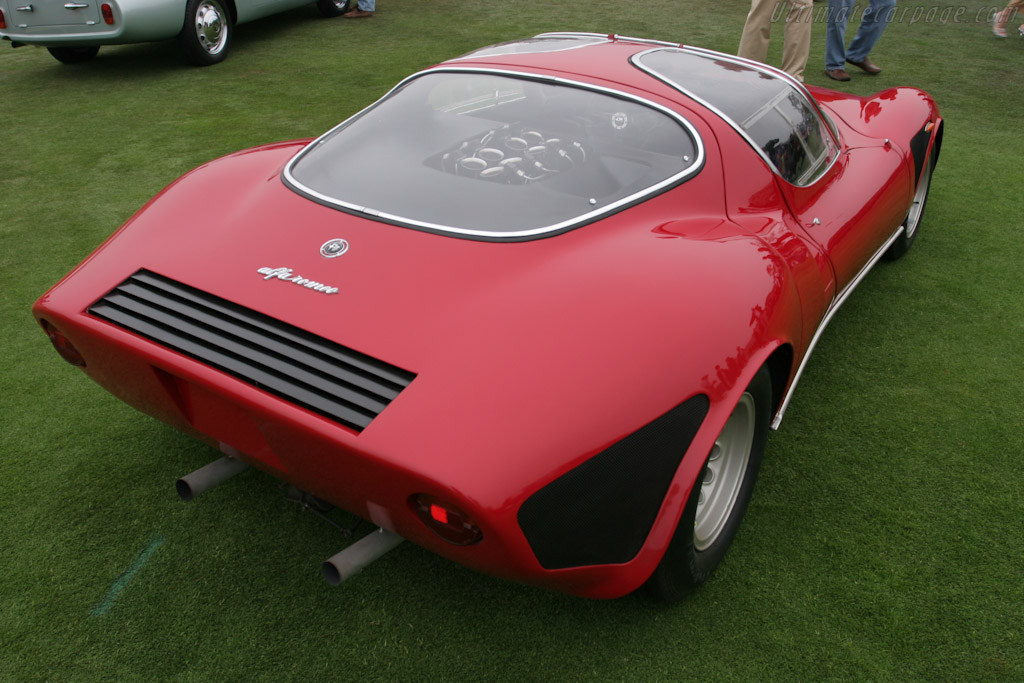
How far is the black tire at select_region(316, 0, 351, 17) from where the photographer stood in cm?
876

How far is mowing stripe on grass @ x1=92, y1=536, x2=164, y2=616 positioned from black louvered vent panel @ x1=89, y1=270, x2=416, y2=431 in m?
0.71

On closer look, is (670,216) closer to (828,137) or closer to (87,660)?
(828,137)

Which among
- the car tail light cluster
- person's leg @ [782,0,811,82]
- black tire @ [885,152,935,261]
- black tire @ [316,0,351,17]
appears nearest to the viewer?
the car tail light cluster

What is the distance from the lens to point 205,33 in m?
7.01

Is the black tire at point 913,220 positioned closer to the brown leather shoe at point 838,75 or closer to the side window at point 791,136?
→ the side window at point 791,136

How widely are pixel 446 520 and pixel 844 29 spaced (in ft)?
21.3

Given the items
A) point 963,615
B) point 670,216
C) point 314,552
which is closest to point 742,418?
point 670,216

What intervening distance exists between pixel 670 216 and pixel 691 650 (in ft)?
3.88

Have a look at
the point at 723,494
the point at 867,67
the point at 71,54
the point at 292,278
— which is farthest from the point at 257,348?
the point at 71,54

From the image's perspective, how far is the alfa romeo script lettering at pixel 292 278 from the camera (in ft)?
6.03

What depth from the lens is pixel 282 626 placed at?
1.97m

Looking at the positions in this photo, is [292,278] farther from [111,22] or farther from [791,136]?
[111,22]

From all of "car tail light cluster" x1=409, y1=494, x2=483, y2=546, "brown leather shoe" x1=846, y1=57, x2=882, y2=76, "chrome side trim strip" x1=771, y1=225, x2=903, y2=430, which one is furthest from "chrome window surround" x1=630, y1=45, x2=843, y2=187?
"brown leather shoe" x1=846, y1=57, x2=882, y2=76

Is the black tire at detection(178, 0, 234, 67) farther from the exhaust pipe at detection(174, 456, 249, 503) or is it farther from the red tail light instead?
the exhaust pipe at detection(174, 456, 249, 503)
